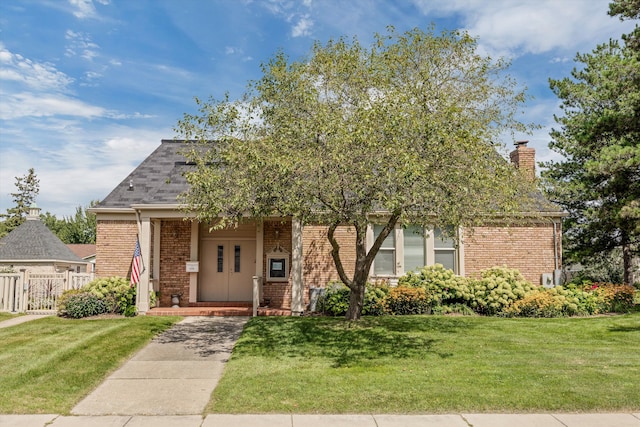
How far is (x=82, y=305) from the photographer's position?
554 inches

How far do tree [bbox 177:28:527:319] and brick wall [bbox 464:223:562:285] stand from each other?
5233mm

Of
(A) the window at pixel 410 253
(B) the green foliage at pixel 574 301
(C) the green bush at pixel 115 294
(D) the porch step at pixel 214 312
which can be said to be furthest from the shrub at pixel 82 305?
(B) the green foliage at pixel 574 301

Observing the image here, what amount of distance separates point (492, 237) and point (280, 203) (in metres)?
9.46

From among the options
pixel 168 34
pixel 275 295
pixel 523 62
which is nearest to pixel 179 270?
pixel 275 295

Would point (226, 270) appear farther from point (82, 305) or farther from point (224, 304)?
point (82, 305)

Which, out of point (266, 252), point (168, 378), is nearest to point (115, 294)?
point (266, 252)

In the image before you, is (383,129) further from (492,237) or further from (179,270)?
(179,270)

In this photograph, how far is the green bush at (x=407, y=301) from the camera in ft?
47.2

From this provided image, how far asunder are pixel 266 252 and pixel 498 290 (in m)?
7.38

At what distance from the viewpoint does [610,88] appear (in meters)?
17.6

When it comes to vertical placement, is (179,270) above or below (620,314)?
above

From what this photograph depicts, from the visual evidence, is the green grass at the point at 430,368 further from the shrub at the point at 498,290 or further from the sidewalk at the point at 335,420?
the shrub at the point at 498,290

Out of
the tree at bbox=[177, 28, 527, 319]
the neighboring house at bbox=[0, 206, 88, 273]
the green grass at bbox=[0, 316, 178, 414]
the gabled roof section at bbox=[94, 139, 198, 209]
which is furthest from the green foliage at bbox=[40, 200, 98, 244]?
the tree at bbox=[177, 28, 527, 319]

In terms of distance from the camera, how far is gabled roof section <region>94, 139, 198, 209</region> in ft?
50.5
